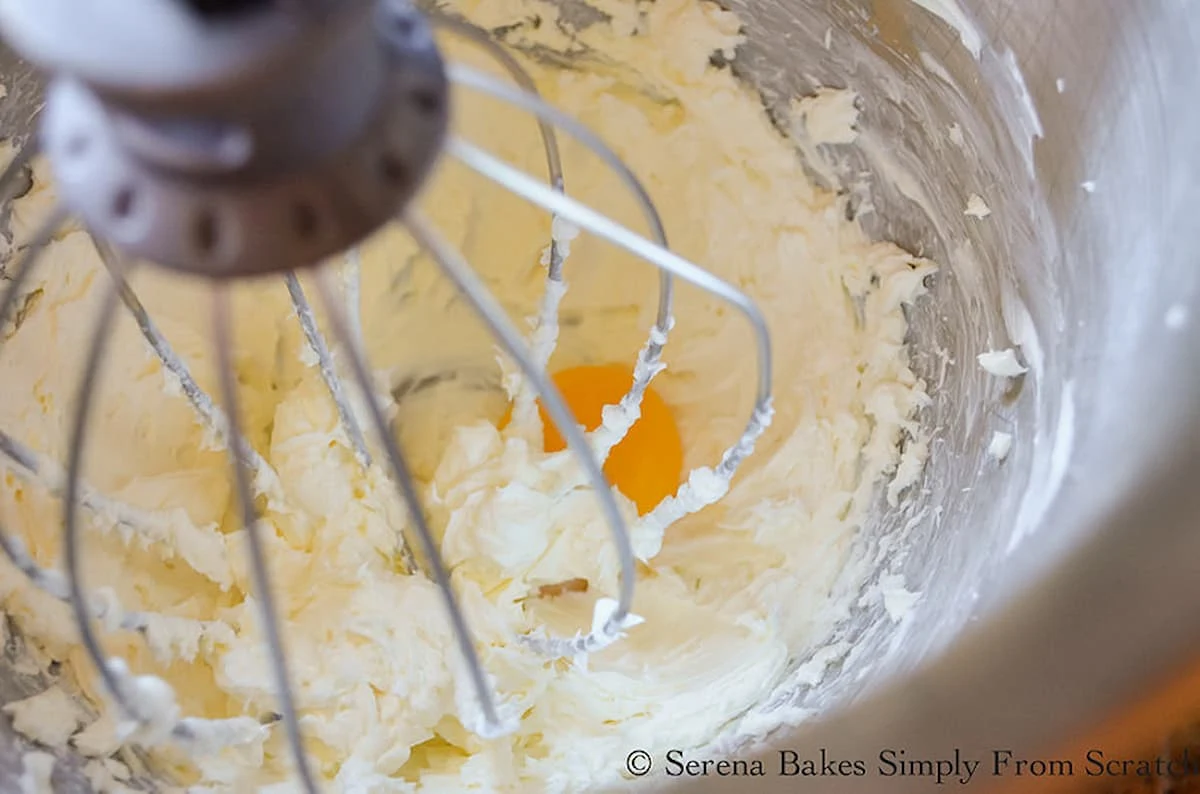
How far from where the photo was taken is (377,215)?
0.31 meters

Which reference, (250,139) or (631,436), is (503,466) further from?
(250,139)

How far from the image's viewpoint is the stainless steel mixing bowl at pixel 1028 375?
1.48ft

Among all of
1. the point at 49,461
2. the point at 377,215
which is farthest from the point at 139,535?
the point at 377,215

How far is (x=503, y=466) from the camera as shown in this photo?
31.8 inches

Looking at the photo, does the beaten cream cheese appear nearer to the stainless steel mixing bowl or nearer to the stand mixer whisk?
the stainless steel mixing bowl

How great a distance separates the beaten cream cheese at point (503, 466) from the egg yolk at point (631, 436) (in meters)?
0.02

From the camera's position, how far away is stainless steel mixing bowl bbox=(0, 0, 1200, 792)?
0.45 metres

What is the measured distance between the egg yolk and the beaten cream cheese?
0.02m

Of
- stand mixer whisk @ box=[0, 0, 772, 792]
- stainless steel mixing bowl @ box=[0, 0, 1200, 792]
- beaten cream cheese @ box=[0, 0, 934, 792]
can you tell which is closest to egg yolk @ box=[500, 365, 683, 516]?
beaten cream cheese @ box=[0, 0, 934, 792]

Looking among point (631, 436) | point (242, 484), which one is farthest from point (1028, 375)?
point (242, 484)

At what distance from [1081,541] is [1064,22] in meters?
0.33

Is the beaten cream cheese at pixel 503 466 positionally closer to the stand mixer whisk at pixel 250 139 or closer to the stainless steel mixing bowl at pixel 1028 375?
the stainless steel mixing bowl at pixel 1028 375

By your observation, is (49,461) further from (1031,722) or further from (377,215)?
(1031,722)

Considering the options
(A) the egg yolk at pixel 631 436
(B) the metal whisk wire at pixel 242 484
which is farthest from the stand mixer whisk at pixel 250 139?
(A) the egg yolk at pixel 631 436
